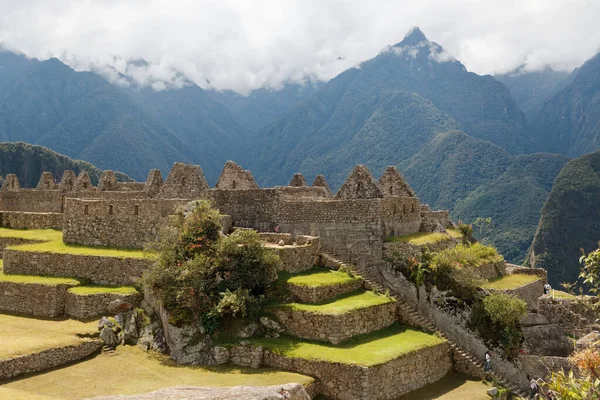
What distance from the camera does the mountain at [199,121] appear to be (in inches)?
4742

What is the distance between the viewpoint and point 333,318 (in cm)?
1927

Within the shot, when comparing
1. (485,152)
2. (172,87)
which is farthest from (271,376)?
(172,87)

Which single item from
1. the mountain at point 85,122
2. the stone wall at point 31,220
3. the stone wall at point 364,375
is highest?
the mountain at point 85,122

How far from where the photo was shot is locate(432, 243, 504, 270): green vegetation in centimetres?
2477

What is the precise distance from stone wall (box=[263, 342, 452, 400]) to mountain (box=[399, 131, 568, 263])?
62694 millimetres

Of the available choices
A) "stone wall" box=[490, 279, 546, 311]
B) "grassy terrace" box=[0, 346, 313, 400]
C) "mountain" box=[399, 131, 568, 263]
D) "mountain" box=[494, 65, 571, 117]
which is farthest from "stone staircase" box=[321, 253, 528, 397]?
"mountain" box=[494, 65, 571, 117]

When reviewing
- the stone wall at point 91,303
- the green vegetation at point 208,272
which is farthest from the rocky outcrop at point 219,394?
the stone wall at point 91,303

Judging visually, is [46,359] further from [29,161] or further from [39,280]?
[29,161]

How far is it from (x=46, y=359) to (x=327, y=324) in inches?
356

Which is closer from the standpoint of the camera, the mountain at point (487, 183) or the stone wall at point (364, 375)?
the stone wall at point (364, 375)

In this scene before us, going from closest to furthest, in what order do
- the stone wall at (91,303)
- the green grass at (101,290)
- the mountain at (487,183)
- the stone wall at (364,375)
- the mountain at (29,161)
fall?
the stone wall at (364,375) → the stone wall at (91,303) → the green grass at (101,290) → the mountain at (487,183) → the mountain at (29,161)

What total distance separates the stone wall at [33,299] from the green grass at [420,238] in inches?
553

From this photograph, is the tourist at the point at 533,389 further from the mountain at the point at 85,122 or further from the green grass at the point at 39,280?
the mountain at the point at 85,122

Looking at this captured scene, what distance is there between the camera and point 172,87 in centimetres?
13575
